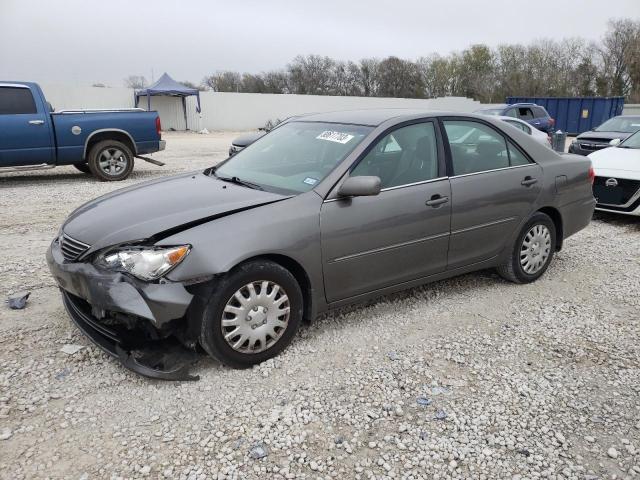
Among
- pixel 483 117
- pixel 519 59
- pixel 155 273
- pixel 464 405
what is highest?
pixel 519 59

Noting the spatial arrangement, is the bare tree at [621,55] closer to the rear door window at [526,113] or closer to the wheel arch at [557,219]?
the rear door window at [526,113]

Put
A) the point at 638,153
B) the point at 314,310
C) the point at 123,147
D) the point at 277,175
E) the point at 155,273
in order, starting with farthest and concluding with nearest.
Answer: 1. the point at 123,147
2. the point at 638,153
3. the point at 277,175
4. the point at 314,310
5. the point at 155,273

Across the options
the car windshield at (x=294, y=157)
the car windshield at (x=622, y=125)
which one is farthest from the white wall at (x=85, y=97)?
the car windshield at (x=294, y=157)

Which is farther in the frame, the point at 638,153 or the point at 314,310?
the point at 638,153

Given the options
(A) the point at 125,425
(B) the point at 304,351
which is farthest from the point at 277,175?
(A) the point at 125,425

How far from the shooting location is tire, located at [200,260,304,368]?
3080 mm

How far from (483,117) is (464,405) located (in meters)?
2.68

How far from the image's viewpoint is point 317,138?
4.12 meters

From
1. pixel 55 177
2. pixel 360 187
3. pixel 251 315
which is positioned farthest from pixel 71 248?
pixel 55 177

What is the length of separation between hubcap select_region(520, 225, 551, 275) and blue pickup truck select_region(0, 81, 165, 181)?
846 cm

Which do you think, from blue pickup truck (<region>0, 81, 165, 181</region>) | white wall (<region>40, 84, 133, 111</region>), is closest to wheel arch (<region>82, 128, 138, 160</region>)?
blue pickup truck (<region>0, 81, 165, 181</region>)

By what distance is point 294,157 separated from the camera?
4055 mm

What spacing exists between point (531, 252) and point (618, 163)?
3.77 metres

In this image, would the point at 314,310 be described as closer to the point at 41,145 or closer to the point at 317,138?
the point at 317,138
